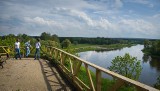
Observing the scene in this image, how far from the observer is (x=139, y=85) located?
358cm

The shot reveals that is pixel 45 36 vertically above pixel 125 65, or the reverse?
pixel 45 36

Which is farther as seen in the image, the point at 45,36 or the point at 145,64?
the point at 45,36

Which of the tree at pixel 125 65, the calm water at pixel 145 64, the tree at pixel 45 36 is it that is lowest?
the calm water at pixel 145 64

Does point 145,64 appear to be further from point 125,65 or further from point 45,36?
point 45,36

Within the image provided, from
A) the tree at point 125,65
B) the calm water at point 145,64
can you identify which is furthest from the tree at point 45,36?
the tree at point 125,65

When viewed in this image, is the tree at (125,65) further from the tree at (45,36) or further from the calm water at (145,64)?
the tree at (45,36)

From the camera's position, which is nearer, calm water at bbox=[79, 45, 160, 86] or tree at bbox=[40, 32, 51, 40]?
calm water at bbox=[79, 45, 160, 86]

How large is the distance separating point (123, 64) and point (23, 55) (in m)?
16.2

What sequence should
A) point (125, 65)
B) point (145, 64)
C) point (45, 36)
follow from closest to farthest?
point (125, 65) → point (145, 64) → point (45, 36)

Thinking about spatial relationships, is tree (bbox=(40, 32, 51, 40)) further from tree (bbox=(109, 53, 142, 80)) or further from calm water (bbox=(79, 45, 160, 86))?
tree (bbox=(109, 53, 142, 80))

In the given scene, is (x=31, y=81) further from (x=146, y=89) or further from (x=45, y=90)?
(x=146, y=89)

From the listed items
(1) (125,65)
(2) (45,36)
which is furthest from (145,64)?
(2) (45,36)

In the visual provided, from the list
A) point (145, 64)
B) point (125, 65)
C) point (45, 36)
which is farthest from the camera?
point (45, 36)

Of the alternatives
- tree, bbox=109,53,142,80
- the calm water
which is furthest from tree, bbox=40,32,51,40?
tree, bbox=109,53,142,80
